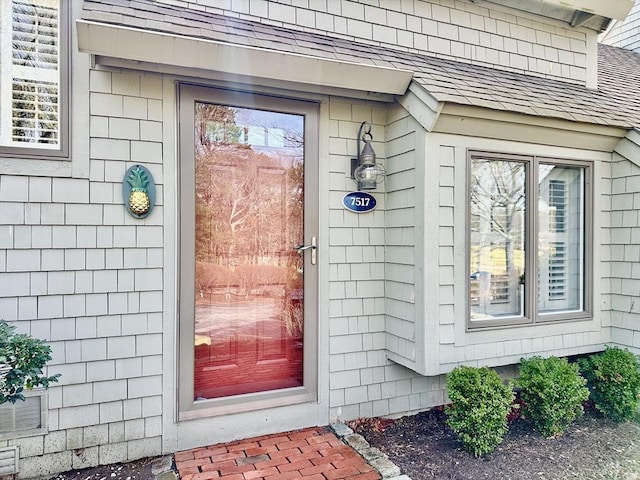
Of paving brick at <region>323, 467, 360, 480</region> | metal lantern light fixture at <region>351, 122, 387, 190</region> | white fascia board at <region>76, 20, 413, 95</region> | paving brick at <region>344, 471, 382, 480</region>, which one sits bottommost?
paving brick at <region>344, 471, 382, 480</region>

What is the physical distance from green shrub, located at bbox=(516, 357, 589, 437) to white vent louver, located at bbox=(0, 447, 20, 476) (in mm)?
3422

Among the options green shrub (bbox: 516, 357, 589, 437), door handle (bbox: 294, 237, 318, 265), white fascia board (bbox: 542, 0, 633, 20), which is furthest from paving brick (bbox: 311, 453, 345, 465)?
white fascia board (bbox: 542, 0, 633, 20)

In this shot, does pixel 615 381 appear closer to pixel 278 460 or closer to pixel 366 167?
pixel 366 167

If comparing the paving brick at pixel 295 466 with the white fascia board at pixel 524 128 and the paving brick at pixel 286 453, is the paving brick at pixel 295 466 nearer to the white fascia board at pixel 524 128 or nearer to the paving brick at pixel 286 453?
the paving brick at pixel 286 453

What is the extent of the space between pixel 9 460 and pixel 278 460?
1.62 metres

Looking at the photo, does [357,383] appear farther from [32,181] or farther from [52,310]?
[32,181]

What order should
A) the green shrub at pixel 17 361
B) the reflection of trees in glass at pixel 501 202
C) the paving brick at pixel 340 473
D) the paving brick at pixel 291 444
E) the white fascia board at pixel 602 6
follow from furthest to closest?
the white fascia board at pixel 602 6, the reflection of trees in glass at pixel 501 202, the paving brick at pixel 291 444, the paving brick at pixel 340 473, the green shrub at pixel 17 361

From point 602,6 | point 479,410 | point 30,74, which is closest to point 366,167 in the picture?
point 479,410

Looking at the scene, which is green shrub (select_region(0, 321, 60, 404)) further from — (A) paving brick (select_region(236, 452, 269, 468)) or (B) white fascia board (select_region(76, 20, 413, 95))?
(B) white fascia board (select_region(76, 20, 413, 95))

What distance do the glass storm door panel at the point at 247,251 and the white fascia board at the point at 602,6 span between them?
2.88 m

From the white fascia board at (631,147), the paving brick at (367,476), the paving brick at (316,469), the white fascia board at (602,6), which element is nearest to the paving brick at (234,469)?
the paving brick at (316,469)

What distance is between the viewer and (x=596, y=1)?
4145 mm

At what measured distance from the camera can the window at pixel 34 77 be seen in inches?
106

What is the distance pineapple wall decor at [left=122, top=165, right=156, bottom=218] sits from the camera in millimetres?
2842
